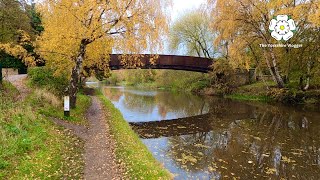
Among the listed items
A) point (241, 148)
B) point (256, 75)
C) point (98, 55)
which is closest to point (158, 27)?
point (98, 55)

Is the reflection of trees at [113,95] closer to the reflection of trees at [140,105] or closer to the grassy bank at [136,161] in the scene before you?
the reflection of trees at [140,105]

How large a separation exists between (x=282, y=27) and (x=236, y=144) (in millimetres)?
18645

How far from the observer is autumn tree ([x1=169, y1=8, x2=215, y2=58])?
4309 centimetres

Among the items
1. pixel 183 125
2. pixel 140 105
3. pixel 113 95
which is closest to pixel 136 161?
pixel 183 125

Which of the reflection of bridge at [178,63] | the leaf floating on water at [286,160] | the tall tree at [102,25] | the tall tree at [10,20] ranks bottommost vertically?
the leaf floating on water at [286,160]

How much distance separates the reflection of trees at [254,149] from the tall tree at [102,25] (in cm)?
561

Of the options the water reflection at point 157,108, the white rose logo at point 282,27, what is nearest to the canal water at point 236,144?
the water reflection at point 157,108

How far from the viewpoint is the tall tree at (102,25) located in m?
12.6

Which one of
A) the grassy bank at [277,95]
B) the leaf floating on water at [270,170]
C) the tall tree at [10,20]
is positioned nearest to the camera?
the leaf floating on water at [270,170]

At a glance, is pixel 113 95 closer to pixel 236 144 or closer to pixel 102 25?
pixel 102 25

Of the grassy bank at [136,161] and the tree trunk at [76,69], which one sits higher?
the tree trunk at [76,69]

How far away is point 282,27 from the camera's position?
26391 mm

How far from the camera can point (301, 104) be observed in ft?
85.9

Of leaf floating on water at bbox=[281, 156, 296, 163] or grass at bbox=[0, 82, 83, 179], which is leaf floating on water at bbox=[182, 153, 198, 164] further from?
grass at bbox=[0, 82, 83, 179]
